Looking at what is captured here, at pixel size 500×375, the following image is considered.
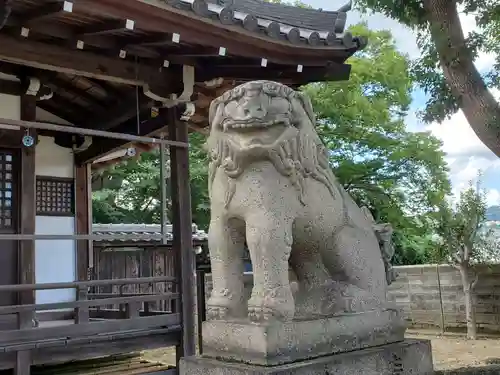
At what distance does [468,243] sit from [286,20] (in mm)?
7208

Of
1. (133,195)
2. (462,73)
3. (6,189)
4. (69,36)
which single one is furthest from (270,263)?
(133,195)

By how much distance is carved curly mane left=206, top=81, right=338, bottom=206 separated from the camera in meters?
2.81

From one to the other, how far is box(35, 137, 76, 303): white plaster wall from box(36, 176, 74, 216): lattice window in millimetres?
80

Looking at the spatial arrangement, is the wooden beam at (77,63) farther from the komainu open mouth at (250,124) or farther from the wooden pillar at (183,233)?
the komainu open mouth at (250,124)

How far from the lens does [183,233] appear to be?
6.18 metres

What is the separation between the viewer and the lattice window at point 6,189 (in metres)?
6.72

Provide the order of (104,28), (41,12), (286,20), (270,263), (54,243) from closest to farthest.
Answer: (270,263), (41,12), (104,28), (286,20), (54,243)

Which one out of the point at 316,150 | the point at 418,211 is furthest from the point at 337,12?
the point at 418,211

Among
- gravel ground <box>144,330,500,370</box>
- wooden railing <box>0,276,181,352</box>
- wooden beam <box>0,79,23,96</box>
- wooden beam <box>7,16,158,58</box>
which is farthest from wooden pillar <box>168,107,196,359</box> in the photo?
gravel ground <box>144,330,500,370</box>

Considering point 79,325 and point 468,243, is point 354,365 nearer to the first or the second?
point 79,325

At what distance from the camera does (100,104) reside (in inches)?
306

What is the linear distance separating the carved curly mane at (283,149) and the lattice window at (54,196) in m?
5.71

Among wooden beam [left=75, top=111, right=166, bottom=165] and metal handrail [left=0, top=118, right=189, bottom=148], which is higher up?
wooden beam [left=75, top=111, right=166, bottom=165]

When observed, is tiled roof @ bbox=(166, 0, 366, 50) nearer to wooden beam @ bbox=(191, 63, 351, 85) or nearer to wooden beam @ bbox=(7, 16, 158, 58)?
wooden beam @ bbox=(191, 63, 351, 85)
